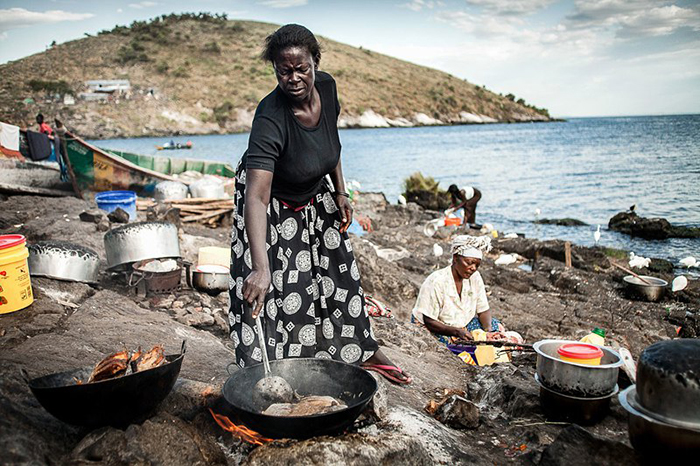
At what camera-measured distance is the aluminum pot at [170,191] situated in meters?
10.2

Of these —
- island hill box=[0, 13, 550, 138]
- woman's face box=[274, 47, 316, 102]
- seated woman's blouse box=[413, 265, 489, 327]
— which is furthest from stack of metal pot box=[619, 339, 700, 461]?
island hill box=[0, 13, 550, 138]

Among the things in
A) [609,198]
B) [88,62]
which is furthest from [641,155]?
[88,62]

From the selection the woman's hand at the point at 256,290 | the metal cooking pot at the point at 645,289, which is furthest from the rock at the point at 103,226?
the metal cooking pot at the point at 645,289

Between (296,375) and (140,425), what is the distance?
81 cm

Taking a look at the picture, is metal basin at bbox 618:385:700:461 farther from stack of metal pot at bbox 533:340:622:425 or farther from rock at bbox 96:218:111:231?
rock at bbox 96:218:111:231

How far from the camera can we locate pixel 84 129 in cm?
4406

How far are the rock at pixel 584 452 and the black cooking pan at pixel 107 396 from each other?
5.45 ft

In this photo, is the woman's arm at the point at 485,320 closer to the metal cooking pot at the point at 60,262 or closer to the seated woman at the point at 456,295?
the seated woman at the point at 456,295

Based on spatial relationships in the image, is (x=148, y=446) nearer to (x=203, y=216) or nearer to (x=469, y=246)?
(x=469, y=246)

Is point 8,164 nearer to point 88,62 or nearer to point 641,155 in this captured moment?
point 641,155

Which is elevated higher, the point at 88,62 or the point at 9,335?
the point at 88,62

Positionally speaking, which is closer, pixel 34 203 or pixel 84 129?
pixel 34 203

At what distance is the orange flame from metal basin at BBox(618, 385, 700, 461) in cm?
148

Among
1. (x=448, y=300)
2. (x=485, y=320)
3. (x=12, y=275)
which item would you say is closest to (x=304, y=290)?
(x=12, y=275)
